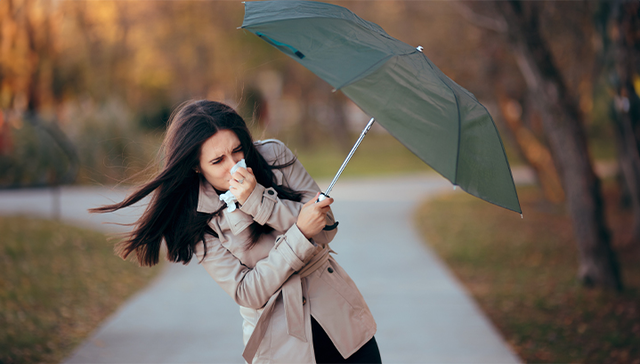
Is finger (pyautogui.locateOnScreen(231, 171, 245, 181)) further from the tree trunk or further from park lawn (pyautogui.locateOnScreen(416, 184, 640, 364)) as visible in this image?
the tree trunk

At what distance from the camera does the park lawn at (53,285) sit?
189 inches

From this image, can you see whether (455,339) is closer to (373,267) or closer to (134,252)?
(373,267)

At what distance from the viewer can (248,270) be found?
2.24m

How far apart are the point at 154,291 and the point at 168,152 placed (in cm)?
457

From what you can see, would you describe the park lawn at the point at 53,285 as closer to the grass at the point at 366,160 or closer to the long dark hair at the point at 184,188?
the long dark hair at the point at 184,188

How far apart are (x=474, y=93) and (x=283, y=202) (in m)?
12.7

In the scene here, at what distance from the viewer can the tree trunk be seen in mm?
5699

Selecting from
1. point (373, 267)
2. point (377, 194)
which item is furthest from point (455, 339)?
point (377, 194)

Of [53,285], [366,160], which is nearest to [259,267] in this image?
[53,285]

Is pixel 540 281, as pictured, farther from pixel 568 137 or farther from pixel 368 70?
pixel 368 70

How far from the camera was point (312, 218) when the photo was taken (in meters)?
2.07

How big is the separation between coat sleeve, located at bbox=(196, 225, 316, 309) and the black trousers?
26 centimetres

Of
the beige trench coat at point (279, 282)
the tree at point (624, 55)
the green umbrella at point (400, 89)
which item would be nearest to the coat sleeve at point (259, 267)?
the beige trench coat at point (279, 282)

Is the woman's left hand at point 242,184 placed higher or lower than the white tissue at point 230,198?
higher
